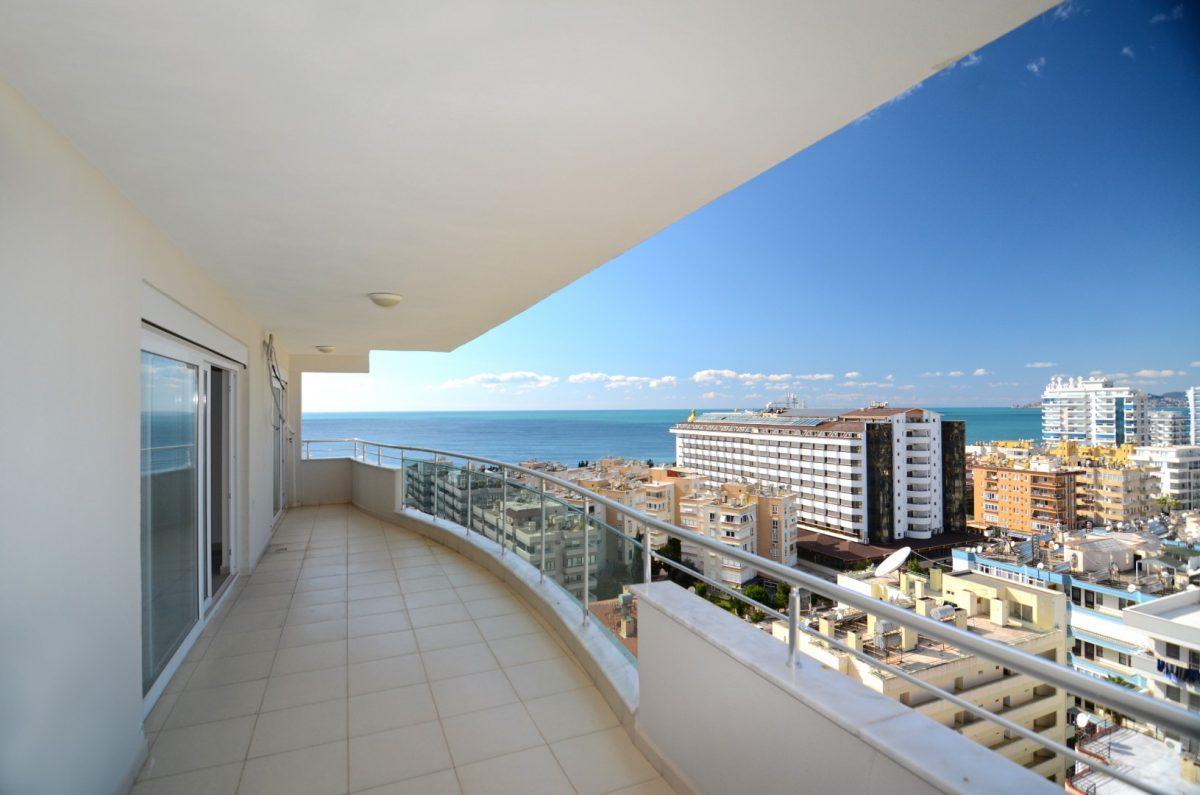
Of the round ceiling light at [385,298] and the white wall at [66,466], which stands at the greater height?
the round ceiling light at [385,298]

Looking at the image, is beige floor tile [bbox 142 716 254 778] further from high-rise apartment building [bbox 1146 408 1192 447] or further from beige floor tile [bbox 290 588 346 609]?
high-rise apartment building [bbox 1146 408 1192 447]

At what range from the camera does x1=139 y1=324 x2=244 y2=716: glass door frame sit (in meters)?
3.04

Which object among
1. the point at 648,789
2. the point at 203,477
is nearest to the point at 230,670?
the point at 203,477

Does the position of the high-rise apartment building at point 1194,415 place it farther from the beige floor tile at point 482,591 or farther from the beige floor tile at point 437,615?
the beige floor tile at point 437,615

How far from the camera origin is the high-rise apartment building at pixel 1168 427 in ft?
16.9

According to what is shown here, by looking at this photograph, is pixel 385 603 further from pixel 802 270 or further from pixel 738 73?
pixel 802 270

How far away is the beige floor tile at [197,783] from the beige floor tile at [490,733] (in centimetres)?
91

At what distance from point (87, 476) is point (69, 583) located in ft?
1.31

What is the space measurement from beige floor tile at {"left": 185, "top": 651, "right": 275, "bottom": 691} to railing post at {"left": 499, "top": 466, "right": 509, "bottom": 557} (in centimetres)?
205

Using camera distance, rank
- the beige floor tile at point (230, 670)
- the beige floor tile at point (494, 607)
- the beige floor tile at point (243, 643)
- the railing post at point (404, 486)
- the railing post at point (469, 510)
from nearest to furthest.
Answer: the beige floor tile at point (230, 670)
the beige floor tile at point (243, 643)
the beige floor tile at point (494, 607)
the railing post at point (469, 510)
the railing post at point (404, 486)

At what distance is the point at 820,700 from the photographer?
1.46m

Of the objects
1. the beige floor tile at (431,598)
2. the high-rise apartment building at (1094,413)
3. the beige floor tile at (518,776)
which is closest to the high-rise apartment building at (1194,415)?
the high-rise apartment building at (1094,413)

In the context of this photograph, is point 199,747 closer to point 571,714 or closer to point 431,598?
point 571,714

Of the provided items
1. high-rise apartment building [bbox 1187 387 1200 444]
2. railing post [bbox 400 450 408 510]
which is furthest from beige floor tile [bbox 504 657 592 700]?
high-rise apartment building [bbox 1187 387 1200 444]
